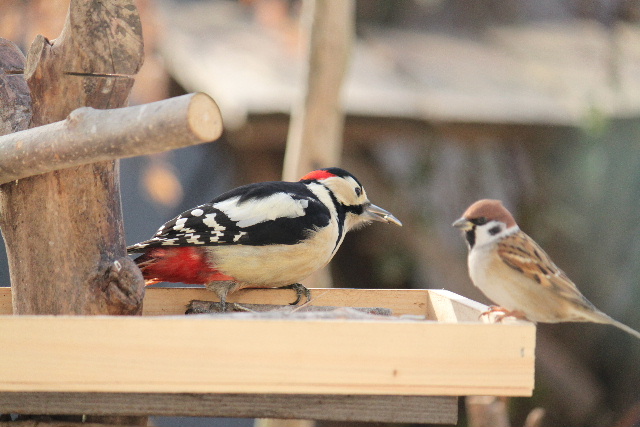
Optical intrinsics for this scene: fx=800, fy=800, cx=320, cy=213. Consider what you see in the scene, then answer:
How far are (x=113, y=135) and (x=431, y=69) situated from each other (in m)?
4.90

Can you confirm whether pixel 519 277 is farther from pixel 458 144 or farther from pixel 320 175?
pixel 458 144

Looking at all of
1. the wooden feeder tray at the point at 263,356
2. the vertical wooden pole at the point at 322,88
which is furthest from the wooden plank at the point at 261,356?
the vertical wooden pole at the point at 322,88

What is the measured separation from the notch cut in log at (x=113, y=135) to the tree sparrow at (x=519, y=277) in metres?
0.93

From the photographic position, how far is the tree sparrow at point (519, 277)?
2195 mm

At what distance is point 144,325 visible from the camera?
5.97 feet

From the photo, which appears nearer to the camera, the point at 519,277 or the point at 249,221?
the point at 519,277

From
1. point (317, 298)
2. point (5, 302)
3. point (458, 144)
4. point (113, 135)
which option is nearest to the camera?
point (113, 135)

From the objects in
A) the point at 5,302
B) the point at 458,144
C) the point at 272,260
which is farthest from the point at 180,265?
the point at 458,144

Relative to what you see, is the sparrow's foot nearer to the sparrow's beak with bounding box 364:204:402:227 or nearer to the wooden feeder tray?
the sparrow's beak with bounding box 364:204:402:227

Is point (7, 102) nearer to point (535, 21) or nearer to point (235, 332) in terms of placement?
point (235, 332)

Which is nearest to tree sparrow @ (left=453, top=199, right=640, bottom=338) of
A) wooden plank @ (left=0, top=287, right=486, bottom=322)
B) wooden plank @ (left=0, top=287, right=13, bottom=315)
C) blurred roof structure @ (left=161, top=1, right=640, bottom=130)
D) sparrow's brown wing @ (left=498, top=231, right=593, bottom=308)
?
sparrow's brown wing @ (left=498, top=231, right=593, bottom=308)

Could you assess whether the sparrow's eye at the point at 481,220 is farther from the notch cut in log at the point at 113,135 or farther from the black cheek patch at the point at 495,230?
the notch cut in log at the point at 113,135

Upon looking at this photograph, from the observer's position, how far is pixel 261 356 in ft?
6.05

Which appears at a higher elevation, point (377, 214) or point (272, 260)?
point (377, 214)
